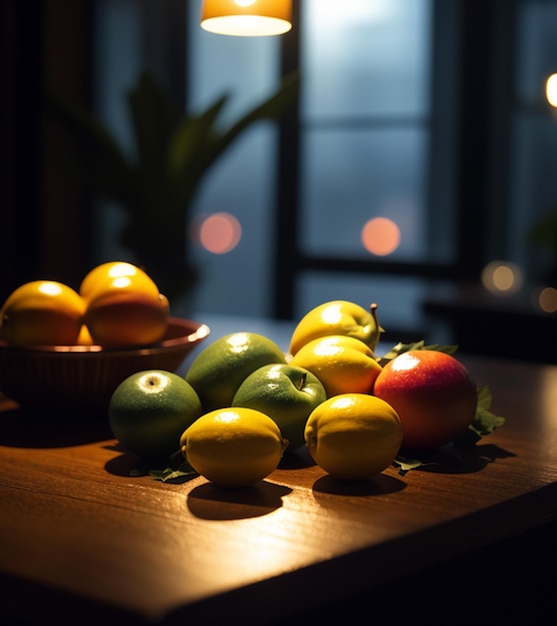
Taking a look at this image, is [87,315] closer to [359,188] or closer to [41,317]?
[41,317]

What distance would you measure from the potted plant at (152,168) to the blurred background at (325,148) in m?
0.14

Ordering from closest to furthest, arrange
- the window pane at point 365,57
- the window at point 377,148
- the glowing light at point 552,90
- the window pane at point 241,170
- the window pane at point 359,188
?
the glowing light at point 552,90 < the window at point 377,148 < the window pane at point 365,57 < the window pane at point 359,188 < the window pane at point 241,170

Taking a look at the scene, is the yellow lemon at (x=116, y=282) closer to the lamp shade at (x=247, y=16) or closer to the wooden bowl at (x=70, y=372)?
the wooden bowl at (x=70, y=372)

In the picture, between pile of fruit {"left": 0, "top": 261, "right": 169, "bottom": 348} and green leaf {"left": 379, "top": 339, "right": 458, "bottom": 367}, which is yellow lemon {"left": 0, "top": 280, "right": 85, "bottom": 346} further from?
green leaf {"left": 379, "top": 339, "right": 458, "bottom": 367}

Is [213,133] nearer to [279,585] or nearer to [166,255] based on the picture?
[166,255]

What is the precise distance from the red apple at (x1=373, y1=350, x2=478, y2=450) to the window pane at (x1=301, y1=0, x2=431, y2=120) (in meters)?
4.00

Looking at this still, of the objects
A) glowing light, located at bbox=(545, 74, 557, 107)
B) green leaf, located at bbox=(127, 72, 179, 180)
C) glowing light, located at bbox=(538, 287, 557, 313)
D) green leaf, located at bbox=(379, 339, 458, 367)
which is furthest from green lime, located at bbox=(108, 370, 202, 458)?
green leaf, located at bbox=(127, 72, 179, 180)

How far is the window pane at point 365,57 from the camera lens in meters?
4.84

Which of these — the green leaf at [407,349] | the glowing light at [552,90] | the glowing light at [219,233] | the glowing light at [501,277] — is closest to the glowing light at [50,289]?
the green leaf at [407,349]

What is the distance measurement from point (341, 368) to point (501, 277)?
3.11 meters

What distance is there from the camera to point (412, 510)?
2.82ft

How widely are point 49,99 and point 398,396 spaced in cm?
354

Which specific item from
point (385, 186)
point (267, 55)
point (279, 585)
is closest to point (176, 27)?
point (267, 55)

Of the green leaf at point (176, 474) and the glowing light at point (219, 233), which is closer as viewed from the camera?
the green leaf at point (176, 474)
